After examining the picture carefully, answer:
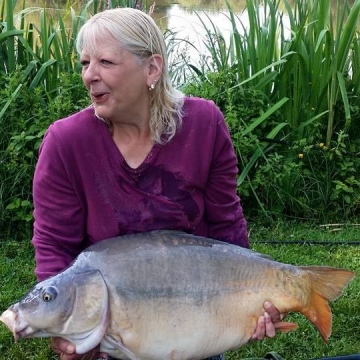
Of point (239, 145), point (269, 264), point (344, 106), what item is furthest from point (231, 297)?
point (344, 106)

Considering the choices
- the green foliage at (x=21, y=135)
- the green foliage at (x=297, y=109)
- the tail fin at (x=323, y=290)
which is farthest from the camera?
the green foliage at (x=297, y=109)

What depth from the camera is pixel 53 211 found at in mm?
2131

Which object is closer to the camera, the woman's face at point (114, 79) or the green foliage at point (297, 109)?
the woman's face at point (114, 79)

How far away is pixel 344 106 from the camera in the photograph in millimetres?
4223

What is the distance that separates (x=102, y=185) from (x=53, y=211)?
172mm

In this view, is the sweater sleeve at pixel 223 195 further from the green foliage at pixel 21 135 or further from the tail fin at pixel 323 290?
the green foliage at pixel 21 135

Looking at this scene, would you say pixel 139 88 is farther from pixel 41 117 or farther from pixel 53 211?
pixel 41 117

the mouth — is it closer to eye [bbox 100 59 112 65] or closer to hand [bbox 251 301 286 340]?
eye [bbox 100 59 112 65]

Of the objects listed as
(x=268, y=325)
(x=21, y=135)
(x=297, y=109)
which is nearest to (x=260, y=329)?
(x=268, y=325)

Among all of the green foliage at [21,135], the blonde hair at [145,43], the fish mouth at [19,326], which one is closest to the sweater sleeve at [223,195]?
the blonde hair at [145,43]

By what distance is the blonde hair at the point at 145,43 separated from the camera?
2.02m

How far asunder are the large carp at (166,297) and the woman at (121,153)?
95mm

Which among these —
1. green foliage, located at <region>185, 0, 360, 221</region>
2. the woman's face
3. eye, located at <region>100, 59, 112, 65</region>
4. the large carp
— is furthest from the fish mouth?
green foliage, located at <region>185, 0, 360, 221</region>

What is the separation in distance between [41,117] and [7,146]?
276 millimetres
